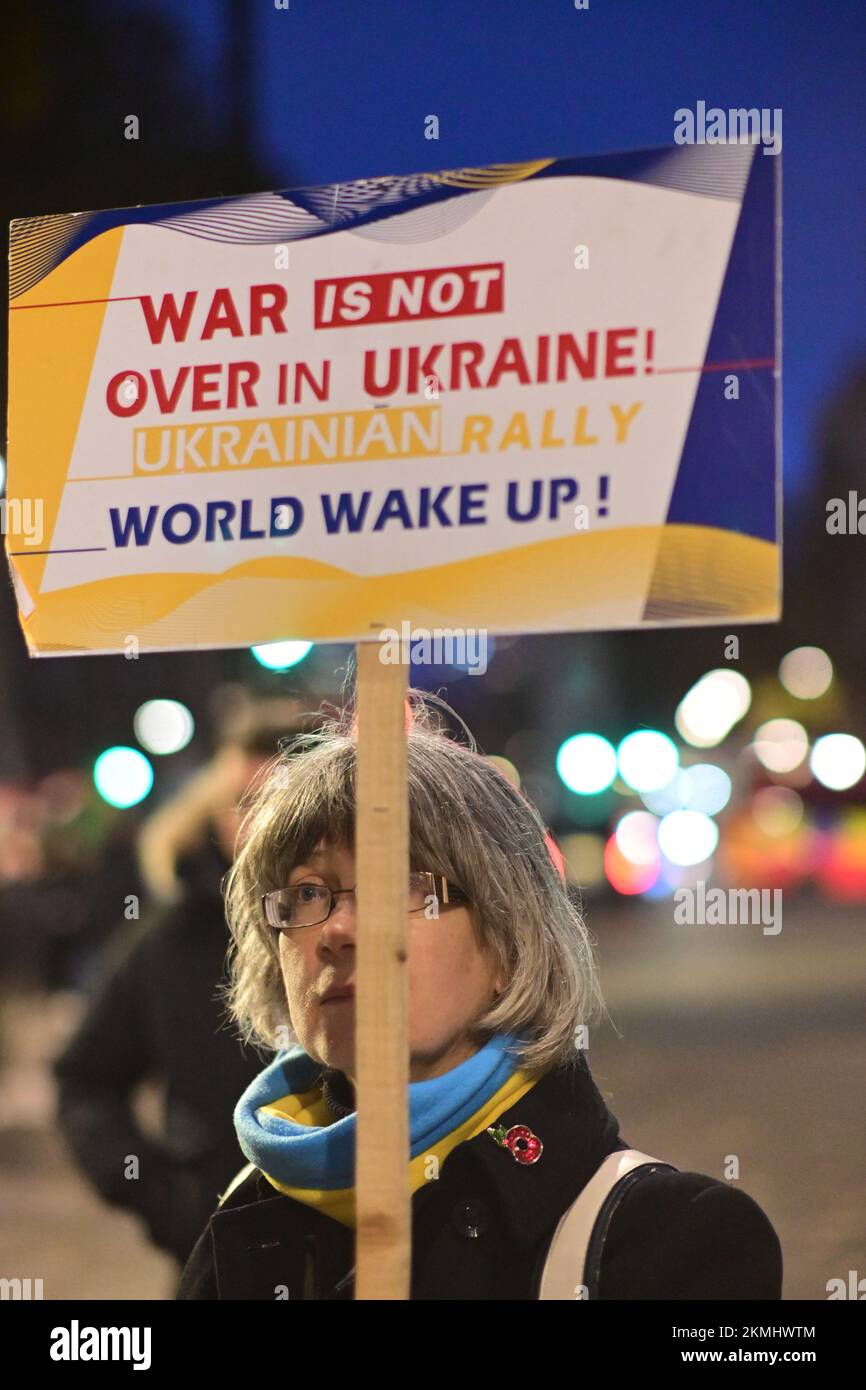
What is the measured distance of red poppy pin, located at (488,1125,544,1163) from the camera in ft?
5.76

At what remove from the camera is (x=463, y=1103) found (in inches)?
70.4

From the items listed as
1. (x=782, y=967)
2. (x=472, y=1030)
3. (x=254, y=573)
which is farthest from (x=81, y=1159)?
(x=782, y=967)

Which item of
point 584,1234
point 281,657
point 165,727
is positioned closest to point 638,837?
point 165,727

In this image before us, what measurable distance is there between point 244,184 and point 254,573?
5.44 metres

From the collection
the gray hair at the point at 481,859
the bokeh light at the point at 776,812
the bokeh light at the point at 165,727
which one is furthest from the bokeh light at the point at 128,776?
the bokeh light at the point at 776,812

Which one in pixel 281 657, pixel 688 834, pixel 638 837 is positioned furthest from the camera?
pixel 638 837

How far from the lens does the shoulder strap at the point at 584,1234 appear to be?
5.49 feet

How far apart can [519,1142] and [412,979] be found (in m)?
0.22

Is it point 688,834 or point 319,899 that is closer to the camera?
point 319,899

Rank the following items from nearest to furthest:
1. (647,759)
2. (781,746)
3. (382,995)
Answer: (382,995) < (647,759) < (781,746)

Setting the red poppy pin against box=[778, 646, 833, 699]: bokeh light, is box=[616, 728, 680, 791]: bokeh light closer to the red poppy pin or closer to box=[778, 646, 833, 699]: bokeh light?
box=[778, 646, 833, 699]: bokeh light

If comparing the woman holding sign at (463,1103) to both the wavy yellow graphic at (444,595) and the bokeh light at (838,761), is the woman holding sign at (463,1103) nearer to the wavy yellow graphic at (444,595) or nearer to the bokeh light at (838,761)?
the wavy yellow graphic at (444,595)

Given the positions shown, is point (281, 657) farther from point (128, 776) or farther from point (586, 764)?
point (586, 764)

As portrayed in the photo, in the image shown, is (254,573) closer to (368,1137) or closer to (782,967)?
(368,1137)
